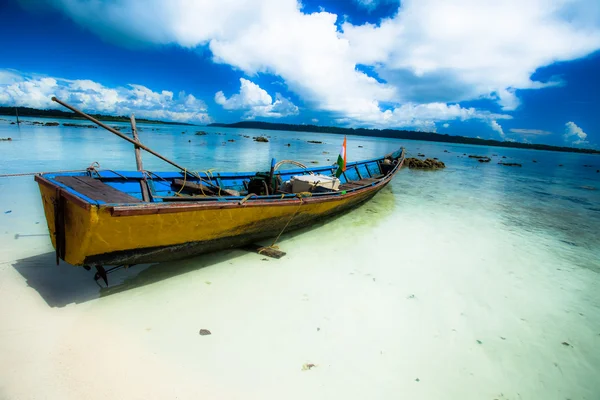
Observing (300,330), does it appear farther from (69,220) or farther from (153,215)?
(69,220)

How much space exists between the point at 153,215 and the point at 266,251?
2.48m

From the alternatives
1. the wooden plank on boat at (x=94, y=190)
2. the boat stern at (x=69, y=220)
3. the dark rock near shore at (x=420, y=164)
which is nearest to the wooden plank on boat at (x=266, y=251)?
the wooden plank on boat at (x=94, y=190)

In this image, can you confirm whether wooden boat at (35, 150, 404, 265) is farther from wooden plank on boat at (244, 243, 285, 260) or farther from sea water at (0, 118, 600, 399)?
sea water at (0, 118, 600, 399)

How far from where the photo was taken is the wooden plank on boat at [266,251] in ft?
18.2

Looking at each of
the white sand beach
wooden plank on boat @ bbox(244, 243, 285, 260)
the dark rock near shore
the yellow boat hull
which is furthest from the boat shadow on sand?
the dark rock near shore

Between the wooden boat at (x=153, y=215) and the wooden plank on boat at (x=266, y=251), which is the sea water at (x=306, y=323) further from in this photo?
the wooden boat at (x=153, y=215)

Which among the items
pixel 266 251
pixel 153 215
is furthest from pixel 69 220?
pixel 266 251

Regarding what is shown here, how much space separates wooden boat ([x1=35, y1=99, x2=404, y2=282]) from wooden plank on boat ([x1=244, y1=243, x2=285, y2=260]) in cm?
16

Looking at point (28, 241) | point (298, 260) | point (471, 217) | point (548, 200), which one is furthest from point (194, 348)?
point (548, 200)

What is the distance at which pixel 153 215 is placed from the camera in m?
3.71

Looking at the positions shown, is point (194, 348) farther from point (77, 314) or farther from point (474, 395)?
point (474, 395)

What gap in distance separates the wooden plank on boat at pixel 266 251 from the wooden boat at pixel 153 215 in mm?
156

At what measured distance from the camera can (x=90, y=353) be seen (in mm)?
3066

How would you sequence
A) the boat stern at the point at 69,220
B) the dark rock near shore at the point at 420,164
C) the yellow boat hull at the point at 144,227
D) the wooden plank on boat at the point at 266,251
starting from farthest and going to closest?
the dark rock near shore at the point at 420,164, the wooden plank on boat at the point at 266,251, the yellow boat hull at the point at 144,227, the boat stern at the point at 69,220
